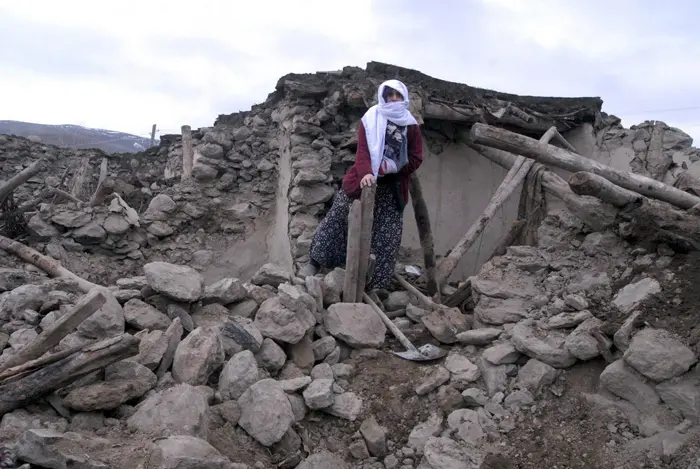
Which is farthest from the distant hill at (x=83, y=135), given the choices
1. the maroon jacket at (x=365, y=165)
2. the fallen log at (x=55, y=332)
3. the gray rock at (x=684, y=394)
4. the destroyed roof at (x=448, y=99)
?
the gray rock at (x=684, y=394)

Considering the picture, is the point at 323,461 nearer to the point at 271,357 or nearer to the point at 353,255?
the point at 271,357

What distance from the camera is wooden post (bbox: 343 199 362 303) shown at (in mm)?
3686

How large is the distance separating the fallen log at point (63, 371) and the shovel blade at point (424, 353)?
1558mm

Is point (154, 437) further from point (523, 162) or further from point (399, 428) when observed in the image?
point (523, 162)

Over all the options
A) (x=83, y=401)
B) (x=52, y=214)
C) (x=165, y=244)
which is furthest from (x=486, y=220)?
(x=52, y=214)

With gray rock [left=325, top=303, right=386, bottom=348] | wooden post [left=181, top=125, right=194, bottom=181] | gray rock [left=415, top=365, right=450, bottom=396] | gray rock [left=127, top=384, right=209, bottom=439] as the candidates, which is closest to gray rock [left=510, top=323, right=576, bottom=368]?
gray rock [left=415, top=365, right=450, bottom=396]

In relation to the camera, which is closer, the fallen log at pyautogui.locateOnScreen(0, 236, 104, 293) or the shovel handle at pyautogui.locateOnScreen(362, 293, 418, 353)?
the shovel handle at pyautogui.locateOnScreen(362, 293, 418, 353)

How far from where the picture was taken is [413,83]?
5.28 meters

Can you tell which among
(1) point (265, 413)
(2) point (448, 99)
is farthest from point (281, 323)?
(2) point (448, 99)

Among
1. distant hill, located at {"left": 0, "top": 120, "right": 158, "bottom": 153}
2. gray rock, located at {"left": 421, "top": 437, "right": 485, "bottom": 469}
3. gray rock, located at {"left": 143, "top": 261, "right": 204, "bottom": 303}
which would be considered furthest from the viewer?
distant hill, located at {"left": 0, "top": 120, "right": 158, "bottom": 153}

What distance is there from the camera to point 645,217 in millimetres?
3340

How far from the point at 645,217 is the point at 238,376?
101 inches

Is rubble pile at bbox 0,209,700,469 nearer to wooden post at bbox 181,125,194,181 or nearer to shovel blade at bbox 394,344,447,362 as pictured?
shovel blade at bbox 394,344,447,362

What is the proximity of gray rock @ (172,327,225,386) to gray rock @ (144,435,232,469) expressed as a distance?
0.56m
